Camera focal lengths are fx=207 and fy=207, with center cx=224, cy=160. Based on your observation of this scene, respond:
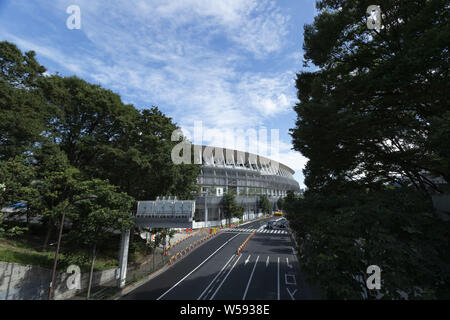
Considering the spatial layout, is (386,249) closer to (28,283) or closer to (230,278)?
(230,278)

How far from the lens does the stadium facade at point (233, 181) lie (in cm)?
5306

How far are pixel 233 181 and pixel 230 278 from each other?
5518cm

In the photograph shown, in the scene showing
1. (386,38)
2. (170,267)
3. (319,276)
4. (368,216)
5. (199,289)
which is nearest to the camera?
(319,276)

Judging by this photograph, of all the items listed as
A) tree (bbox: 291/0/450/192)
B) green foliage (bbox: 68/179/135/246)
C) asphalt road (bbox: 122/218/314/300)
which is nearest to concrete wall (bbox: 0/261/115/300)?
green foliage (bbox: 68/179/135/246)

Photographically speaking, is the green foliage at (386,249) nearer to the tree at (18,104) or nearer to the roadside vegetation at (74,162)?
the roadside vegetation at (74,162)

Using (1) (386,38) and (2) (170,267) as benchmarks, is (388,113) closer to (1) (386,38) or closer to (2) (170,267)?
(1) (386,38)

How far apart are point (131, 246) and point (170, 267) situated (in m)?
4.73

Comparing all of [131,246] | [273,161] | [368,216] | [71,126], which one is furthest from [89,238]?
[273,161]

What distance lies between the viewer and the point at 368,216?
23.8 feet

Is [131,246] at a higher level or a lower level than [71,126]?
lower

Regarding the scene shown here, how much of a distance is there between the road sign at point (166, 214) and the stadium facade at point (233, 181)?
32.4 meters

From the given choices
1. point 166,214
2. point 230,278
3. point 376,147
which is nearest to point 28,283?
point 166,214

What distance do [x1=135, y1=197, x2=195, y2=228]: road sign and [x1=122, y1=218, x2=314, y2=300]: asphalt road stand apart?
470 centimetres

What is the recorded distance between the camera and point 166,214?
17.0 m
